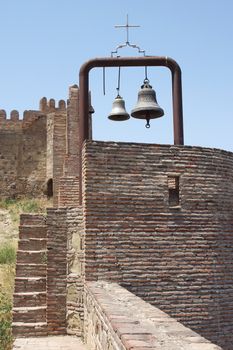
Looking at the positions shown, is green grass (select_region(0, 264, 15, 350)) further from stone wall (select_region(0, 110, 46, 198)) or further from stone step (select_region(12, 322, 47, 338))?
stone wall (select_region(0, 110, 46, 198))

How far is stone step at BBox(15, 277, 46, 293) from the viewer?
24.3 feet

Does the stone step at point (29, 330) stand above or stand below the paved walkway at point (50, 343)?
above

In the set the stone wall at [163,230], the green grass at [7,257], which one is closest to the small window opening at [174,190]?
the stone wall at [163,230]

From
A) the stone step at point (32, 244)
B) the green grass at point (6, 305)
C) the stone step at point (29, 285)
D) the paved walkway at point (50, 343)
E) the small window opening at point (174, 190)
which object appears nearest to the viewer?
the paved walkway at point (50, 343)

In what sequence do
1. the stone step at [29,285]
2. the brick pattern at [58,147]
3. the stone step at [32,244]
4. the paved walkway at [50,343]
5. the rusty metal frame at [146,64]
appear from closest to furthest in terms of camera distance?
the paved walkway at [50,343] → the stone step at [29,285] → the rusty metal frame at [146,64] → the stone step at [32,244] → the brick pattern at [58,147]

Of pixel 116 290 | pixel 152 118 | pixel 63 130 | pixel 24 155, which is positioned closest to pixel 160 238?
pixel 116 290

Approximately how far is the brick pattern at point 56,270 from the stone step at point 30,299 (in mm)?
313

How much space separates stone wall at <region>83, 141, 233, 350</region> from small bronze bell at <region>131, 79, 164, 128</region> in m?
1.04

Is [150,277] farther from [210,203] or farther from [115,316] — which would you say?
[115,316]

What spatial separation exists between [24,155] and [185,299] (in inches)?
708

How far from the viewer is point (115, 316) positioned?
4117 mm

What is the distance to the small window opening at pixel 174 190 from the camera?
6699 millimetres

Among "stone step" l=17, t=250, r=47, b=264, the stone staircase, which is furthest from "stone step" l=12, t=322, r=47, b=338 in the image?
"stone step" l=17, t=250, r=47, b=264

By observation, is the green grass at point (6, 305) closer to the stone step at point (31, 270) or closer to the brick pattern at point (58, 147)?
the stone step at point (31, 270)
